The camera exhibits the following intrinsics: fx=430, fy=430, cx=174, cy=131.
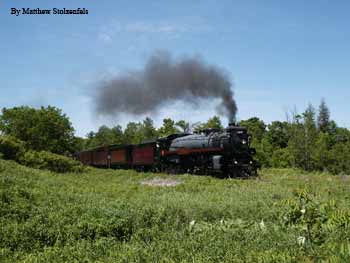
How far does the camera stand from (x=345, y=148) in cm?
4994

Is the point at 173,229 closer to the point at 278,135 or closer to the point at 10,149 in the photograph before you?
the point at 10,149

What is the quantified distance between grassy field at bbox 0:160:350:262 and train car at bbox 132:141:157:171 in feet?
60.7

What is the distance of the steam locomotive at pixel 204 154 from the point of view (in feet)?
81.7

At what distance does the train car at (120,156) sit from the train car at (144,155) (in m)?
1.38

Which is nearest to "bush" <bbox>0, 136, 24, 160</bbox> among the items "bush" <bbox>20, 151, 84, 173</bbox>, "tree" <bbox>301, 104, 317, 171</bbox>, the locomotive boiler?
"bush" <bbox>20, 151, 84, 173</bbox>

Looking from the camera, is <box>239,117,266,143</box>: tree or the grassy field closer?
the grassy field

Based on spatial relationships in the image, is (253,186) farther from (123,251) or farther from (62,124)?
(62,124)

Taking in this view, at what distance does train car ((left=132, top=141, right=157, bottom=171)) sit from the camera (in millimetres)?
33094

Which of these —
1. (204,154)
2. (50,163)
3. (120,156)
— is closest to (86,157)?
(120,156)

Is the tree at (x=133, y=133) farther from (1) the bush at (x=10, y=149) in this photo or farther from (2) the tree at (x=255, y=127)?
(1) the bush at (x=10, y=149)

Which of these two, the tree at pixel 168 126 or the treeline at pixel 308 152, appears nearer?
the treeline at pixel 308 152

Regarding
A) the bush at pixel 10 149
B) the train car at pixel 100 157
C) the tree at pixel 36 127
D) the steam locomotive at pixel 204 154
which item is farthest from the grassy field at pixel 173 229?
the tree at pixel 36 127

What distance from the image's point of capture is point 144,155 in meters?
34.9

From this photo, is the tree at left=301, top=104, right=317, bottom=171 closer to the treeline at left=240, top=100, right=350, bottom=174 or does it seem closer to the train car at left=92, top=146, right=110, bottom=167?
the treeline at left=240, top=100, right=350, bottom=174
